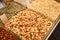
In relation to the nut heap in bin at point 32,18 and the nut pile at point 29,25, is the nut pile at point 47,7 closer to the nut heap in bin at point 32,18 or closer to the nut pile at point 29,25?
the nut heap in bin at point 32,18

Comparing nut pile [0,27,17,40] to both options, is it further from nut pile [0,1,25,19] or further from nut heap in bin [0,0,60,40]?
Result: nut pile [0,1,25,19]

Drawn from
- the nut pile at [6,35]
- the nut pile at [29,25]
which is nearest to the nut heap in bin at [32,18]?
the nut pile at [29,25]

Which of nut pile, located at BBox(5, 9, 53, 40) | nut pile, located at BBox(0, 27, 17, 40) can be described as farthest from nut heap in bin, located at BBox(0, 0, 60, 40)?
nut pile, located at BBox(0, 27, 17, 40)

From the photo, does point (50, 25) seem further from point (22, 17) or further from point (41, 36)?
point (22, 17)

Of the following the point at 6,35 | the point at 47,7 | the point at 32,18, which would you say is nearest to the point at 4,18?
the point at 6,35

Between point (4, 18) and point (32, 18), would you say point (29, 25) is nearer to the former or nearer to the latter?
point (32, 18)
